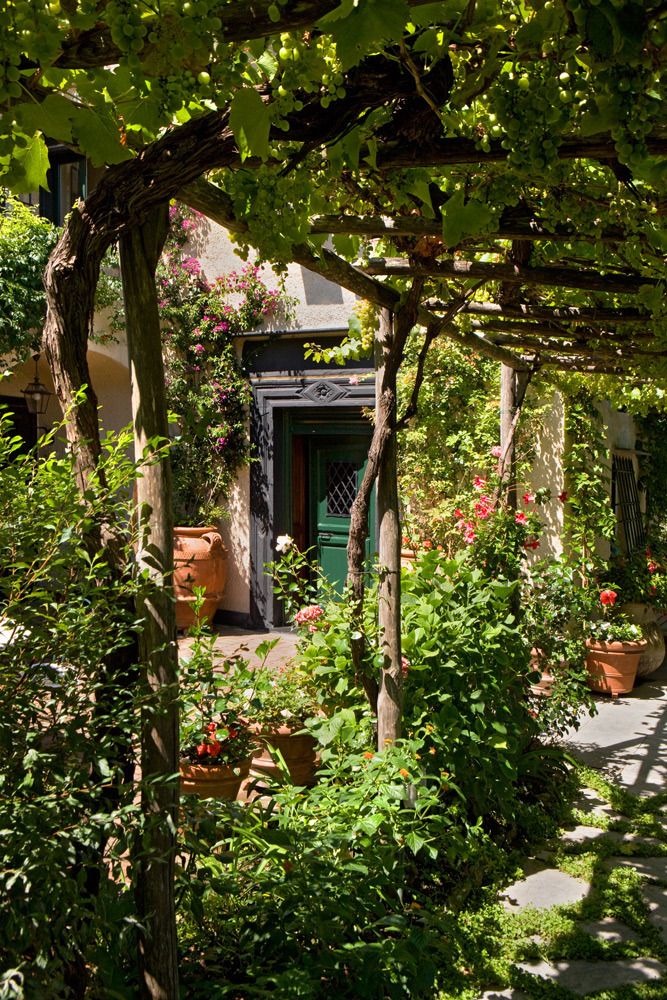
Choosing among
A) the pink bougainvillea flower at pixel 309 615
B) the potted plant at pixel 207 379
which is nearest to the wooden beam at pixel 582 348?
the pink bougainvillea flower at pixel 309 615

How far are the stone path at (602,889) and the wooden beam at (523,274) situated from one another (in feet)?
7.61

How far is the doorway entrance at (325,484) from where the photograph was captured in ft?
28.8

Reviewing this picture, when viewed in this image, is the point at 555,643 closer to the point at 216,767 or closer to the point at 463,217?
the point at 216,767

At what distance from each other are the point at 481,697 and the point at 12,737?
96.2 inches

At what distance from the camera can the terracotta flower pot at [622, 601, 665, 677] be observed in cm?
711

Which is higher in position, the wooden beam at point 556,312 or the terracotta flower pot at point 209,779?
the wooden beam at point 556,312

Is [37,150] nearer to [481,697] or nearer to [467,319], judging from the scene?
[481,697]

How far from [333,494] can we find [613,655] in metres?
3.38

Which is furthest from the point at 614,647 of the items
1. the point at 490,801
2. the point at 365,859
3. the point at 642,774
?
the point at 365,859

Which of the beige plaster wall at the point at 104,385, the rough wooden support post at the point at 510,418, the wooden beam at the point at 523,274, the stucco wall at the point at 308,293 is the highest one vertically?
the stucco wall at the point at 308,293

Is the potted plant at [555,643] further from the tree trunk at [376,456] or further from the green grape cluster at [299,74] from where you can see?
the green grape cluster at [299,74]

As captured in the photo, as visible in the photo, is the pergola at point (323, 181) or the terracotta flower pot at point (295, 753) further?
the terracotta flower pot at point (295, 753)

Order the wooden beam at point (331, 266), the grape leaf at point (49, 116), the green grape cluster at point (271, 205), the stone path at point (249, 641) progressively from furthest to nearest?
the stone path at point (249, 641) < the wooden beam at point (331, 266) < the green grape cluster at point (271, 205) < the grape leaf at point (49, 116)

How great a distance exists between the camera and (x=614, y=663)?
6.66 m
